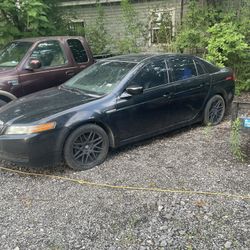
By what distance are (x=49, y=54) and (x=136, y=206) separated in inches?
173

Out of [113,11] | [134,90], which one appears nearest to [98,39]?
[113,11]

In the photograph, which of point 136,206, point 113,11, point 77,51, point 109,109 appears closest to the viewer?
point 136,206

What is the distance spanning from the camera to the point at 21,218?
11.8ft

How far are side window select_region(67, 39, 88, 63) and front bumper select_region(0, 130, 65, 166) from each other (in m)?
3.35

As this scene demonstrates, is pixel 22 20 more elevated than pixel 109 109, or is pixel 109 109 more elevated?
pixel 22 20

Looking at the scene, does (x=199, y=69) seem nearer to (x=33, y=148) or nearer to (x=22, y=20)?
(x=33, y=148)

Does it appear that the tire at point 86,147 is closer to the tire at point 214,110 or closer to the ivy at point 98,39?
the tire at point 214,110

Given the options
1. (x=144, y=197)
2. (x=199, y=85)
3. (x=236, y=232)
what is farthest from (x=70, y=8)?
(x=236, y=232)

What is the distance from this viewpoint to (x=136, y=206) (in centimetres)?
374

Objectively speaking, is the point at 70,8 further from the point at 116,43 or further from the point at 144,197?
the point at 144,197

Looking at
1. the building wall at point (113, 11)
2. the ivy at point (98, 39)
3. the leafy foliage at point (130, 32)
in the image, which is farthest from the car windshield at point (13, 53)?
the building wall at point (113, 11)

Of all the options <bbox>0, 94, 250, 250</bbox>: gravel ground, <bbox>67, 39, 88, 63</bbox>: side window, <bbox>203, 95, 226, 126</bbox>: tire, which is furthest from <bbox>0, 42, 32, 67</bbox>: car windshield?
<bbox>203, 95, 226, 126</bbox>: tire

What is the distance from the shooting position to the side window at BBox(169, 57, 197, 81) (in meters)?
5.72

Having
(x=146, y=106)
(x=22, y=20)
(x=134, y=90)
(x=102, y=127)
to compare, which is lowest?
(x=102, y=127)
